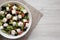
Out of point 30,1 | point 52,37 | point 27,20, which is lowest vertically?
point 52,37

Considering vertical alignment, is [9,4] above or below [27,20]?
above

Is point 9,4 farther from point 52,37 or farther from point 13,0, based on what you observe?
point 52,37

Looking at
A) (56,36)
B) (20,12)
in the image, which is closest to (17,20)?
(20,12)
